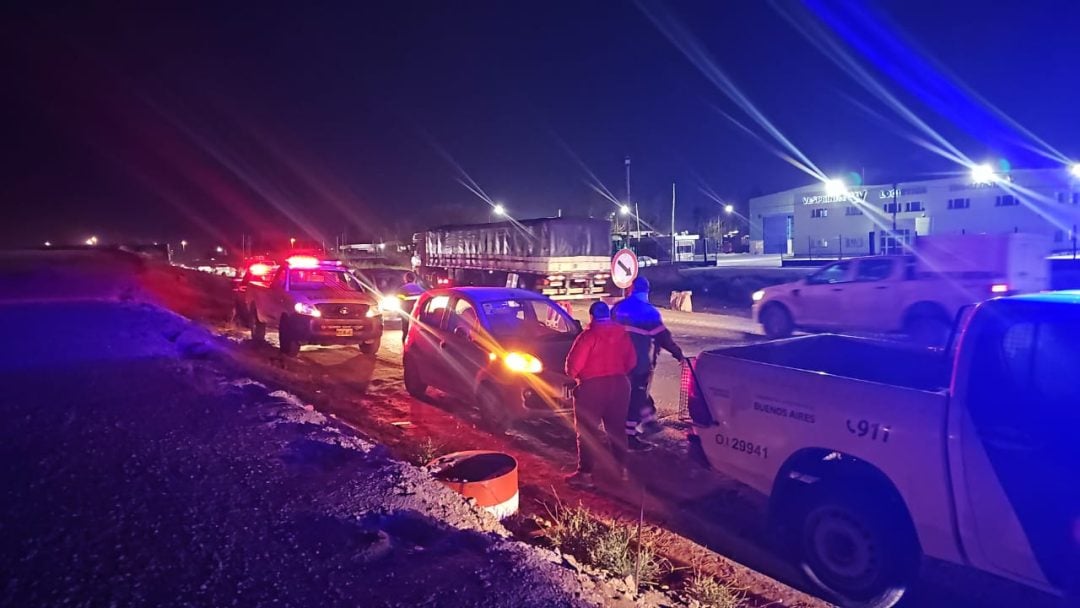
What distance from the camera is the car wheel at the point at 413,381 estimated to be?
991cm

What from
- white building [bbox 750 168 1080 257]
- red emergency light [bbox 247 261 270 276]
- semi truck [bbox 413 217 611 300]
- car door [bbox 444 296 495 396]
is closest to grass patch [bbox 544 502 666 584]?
car door [bbox 444 296 495 396]

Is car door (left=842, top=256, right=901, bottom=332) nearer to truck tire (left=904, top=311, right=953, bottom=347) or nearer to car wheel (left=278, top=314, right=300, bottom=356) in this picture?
truck tire (left=904, top=311, right=953, bottom=347)

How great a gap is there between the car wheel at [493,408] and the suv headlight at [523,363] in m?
0.35

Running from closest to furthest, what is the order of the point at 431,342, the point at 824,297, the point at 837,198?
the point at 431,342 → the point at 824,297 → the point at 837,198

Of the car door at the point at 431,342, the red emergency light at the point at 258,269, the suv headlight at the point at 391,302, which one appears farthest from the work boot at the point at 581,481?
the suv headlight at the point at 391,302

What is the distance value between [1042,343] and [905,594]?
1546mm

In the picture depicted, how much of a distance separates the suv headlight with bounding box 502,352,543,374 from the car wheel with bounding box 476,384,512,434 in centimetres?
35

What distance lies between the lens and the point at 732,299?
86.2 ft

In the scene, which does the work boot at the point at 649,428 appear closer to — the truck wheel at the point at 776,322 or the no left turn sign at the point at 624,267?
the no left turn sign at the point at 624,267

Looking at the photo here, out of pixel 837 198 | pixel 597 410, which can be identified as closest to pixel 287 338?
pixel 597 410

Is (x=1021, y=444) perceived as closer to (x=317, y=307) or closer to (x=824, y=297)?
(x=317, y=307)

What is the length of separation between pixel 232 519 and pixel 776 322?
13.4 meters

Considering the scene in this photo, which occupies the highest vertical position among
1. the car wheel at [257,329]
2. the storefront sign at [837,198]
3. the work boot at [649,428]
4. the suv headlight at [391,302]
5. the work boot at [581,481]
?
the storefront sign at [837,198]

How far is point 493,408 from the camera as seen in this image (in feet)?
26.8
